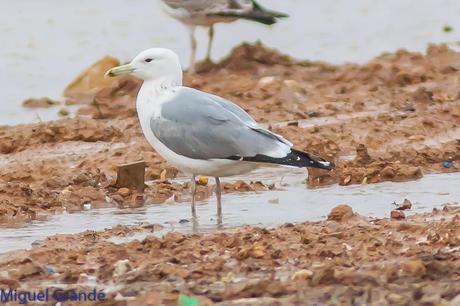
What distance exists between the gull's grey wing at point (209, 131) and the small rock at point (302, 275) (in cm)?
233

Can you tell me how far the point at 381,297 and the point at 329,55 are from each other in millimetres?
10253

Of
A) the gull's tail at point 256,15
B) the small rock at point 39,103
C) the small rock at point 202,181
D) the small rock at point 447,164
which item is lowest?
the small rock at point 202,181

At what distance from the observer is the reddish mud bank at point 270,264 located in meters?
6.03

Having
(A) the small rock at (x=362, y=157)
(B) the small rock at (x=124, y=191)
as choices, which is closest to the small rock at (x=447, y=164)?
(A) the small rock at (x=362, y=157)

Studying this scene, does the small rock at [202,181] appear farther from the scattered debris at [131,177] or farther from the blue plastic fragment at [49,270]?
the blue plastic fragment at [49,270]

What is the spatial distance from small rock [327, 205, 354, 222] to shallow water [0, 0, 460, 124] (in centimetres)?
666

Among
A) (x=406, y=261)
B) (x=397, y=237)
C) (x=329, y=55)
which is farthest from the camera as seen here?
(x=329, y=55)

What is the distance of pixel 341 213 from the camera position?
319 inches

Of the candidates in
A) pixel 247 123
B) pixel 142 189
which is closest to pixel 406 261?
pixel 247 123

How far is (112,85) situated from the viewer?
1352 cm

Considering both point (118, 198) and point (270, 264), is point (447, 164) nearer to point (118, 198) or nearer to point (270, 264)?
point (118, 198)

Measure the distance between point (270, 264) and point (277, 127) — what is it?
180 inches

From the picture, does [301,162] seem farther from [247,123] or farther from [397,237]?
[397,237]

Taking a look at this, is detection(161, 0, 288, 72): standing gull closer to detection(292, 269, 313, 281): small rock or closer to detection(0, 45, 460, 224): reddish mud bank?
detection(0, 45, 460, 224): reddish mud bank
